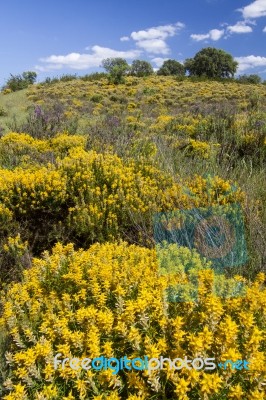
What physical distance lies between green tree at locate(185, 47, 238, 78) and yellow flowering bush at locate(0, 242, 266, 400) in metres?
43.9

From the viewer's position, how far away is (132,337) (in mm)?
1871

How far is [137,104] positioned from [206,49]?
101 ft

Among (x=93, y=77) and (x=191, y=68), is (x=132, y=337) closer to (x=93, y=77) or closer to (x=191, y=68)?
(x=93, y=77)

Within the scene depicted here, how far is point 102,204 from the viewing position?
4410mm

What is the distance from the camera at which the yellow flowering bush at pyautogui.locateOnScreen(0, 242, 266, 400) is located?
1.69 meters

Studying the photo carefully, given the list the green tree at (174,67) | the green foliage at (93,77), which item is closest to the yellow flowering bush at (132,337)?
the green foliage at (93,77)

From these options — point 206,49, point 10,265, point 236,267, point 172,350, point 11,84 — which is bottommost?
point 10,265

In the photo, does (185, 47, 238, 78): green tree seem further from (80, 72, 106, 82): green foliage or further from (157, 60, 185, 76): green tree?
(80, 72, 106, 82): green foliage

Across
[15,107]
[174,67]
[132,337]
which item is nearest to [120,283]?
[132,337]

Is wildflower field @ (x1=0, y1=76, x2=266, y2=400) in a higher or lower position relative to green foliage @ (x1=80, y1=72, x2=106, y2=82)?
lower

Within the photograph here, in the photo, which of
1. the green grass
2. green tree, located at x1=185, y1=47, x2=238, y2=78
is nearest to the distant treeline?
green tree, located at x1=185, y1=47, x2=238, y2=78

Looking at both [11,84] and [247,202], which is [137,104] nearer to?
[11,84]

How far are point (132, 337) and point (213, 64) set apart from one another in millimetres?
45360

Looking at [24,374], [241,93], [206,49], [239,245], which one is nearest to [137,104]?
[241,93]
